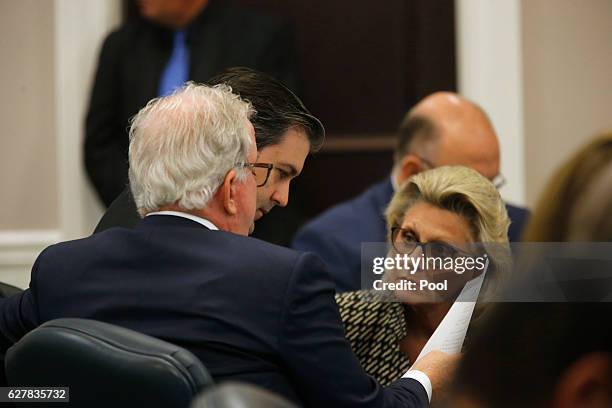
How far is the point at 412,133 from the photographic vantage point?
9.61 ft

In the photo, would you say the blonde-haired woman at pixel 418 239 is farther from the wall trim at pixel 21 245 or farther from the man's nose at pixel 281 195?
the wall trim at pixel 21 245

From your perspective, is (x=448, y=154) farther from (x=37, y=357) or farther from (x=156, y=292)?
(x=37, y=357)

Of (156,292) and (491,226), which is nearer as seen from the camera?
(156,292)

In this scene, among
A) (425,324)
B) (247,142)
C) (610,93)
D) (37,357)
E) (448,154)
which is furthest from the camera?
(610,93)

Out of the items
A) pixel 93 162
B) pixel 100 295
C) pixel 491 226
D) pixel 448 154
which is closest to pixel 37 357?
pixel 100 295

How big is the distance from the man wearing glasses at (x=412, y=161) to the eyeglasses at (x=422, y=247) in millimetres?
645

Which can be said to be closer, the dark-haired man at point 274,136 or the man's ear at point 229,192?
the man's ear at point 229,192

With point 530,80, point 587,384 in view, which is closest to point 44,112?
point 530,80

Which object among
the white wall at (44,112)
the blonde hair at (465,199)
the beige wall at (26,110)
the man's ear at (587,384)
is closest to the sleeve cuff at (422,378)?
the blonde hair at (465,199)

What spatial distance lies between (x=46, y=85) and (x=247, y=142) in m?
2.50

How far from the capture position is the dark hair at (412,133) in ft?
9.43

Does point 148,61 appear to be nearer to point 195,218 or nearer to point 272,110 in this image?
point 272,110

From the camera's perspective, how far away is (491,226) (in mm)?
1866

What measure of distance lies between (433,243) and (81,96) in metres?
2.32
